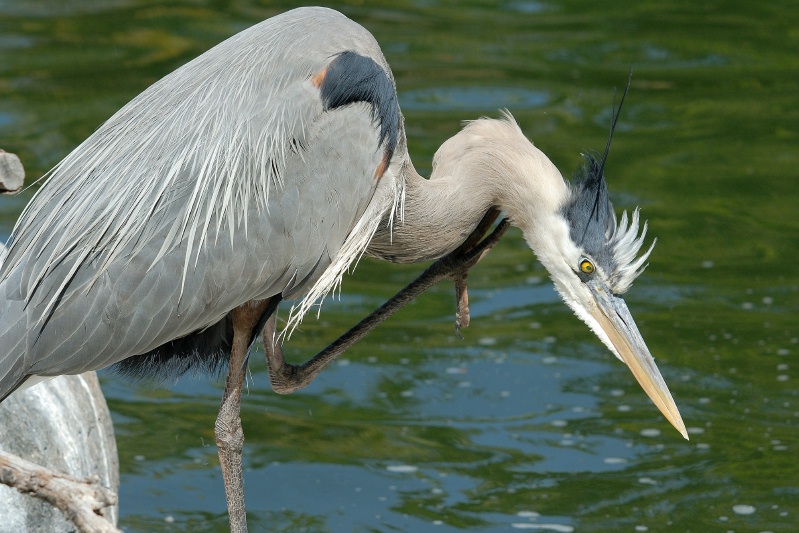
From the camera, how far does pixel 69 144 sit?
33.3ft

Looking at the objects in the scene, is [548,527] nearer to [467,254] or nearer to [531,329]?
[467,254]

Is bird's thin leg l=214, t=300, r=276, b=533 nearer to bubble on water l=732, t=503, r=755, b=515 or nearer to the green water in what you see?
the green water

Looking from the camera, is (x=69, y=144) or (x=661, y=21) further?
(x=661, y=21)

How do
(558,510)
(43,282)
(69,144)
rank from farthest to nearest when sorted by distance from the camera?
(69,144) → (558,510) → (43,282)

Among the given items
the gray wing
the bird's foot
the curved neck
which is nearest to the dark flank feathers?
the gray wing

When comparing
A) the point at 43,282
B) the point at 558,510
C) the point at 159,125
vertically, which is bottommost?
the point at 558,510

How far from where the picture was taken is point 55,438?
211 inches

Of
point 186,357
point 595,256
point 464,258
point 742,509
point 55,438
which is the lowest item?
point 742,509

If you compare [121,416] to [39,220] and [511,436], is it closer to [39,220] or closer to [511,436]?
[511,436]

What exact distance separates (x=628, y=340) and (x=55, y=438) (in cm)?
226

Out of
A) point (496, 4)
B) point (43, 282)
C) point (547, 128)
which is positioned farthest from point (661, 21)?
point (43, 282)

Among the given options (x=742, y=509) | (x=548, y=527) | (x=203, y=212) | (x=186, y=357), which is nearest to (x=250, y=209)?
(x=203, y=212)

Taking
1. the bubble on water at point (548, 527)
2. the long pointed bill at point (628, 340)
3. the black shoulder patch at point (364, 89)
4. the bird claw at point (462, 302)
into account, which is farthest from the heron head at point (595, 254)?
the bubble on water at point (548, 527)

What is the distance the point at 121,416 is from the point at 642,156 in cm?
463
